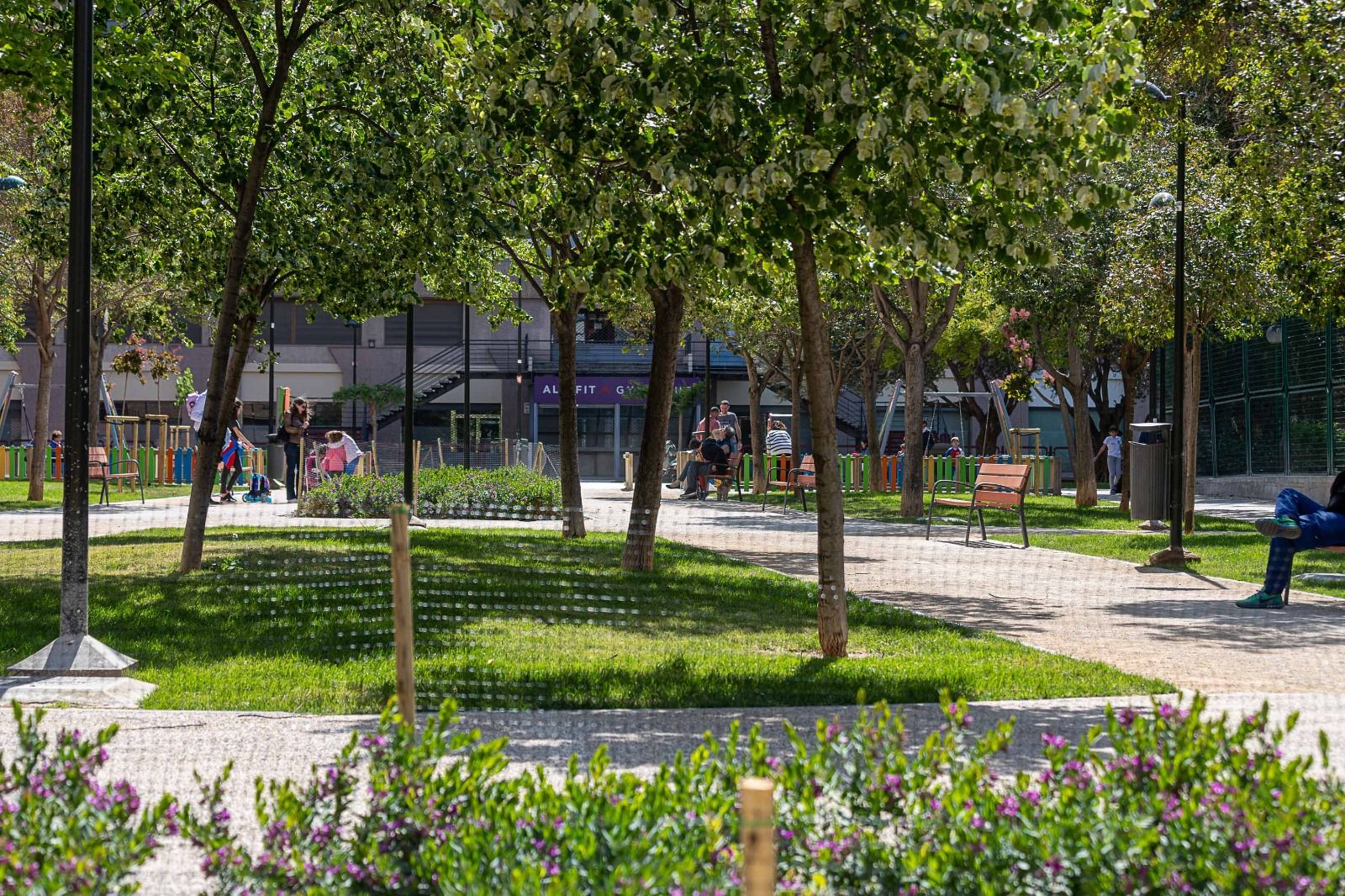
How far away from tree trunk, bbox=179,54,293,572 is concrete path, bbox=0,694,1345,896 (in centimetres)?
644

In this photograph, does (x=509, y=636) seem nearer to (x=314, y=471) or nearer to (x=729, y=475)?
(x=314, y=471)

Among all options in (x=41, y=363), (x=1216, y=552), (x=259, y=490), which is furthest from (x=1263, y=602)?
(x=41, y=363)

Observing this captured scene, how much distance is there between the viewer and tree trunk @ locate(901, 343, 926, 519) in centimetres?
2456

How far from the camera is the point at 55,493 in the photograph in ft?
106

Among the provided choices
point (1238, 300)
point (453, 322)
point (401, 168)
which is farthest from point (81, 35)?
point (453, 322)

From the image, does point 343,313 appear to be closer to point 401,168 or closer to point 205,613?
point 401,168

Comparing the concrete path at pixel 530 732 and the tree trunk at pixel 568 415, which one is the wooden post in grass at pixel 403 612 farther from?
the tree trunk at pixel 568 415

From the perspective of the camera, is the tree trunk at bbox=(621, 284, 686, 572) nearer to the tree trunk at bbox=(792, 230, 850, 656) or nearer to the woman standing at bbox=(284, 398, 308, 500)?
the tree trunk at bbox=(792, 230, 850, 656)

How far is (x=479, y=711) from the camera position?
6824mm

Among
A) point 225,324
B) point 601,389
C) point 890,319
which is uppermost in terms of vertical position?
point 601,389

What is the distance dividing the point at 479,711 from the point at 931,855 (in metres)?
3.80

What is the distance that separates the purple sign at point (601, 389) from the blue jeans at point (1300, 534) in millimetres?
43160

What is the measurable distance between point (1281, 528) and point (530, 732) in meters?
6.94

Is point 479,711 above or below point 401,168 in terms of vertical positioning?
below
